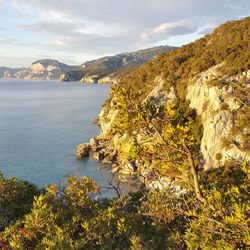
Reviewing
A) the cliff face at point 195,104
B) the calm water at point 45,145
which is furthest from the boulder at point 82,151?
the cliff face at point 195,104

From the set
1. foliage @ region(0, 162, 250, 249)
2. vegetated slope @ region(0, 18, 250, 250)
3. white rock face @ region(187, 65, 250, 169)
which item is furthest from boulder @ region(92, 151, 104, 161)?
foliage @ region(0, 162, 250, 249)

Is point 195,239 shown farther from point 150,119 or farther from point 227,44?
point 227,44

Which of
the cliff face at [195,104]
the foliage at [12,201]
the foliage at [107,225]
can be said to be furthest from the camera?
the foliage at [12,201]

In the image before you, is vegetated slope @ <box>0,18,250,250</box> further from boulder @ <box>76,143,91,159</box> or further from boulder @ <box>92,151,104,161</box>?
boulder @ <box>76,143,91,159</box>

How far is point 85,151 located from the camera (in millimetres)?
61750

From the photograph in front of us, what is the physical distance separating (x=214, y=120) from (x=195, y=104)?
7845 millimetres

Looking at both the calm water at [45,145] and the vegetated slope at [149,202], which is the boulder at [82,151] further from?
the vegetated slope at [149,202]

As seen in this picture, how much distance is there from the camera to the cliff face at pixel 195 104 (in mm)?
9750

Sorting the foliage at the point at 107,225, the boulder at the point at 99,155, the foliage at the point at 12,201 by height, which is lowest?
the boulder at the point at 99,155

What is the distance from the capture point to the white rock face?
42906mm

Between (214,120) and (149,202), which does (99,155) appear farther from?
(149,202)

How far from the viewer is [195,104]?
53094 millimetres

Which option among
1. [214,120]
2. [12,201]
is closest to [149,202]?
[12,201]

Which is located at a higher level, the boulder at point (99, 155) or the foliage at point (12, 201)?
the foliage at point (12, 201)
